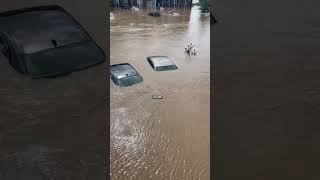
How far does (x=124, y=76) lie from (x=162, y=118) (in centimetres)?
287

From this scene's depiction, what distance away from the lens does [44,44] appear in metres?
8.94

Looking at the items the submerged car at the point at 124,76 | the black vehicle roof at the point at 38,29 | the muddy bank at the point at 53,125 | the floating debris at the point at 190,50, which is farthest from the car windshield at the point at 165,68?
the black vehicle roof at the point at 38,29

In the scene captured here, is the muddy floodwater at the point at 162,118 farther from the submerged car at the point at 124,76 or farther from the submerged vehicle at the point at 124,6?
the submerged vehicle at the point at 124,6

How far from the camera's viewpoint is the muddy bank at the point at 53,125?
8.05 m

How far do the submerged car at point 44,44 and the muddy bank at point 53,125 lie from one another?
3.97ft

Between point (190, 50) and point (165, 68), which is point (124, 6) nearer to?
point (190, 50)

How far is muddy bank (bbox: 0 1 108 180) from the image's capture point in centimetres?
805

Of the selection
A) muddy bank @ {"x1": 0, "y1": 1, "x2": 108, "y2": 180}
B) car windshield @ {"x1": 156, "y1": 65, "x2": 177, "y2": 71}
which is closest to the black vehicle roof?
muddy bank @ {"x1": 0, "y1": 1, "x2": 108, "y2": 180}

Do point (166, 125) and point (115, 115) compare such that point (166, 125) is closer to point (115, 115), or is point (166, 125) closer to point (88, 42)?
point (115, 115)

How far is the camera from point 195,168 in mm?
8281
